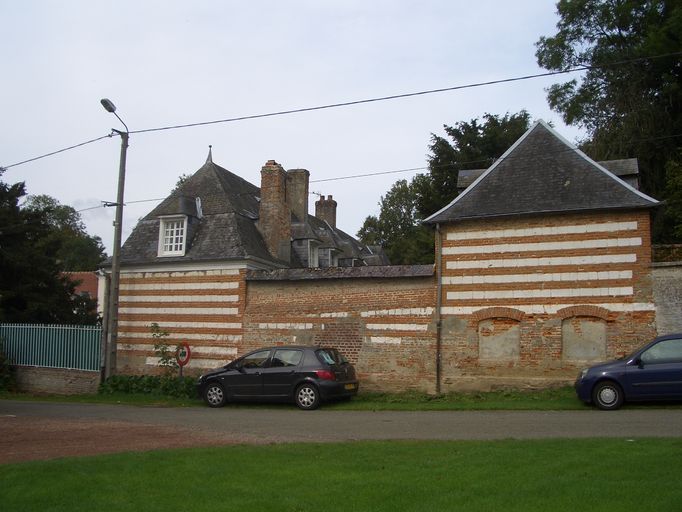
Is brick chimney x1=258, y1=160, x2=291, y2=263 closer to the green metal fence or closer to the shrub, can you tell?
the green metal fence

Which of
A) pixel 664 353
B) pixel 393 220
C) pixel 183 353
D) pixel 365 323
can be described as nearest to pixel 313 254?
pixel 183 353

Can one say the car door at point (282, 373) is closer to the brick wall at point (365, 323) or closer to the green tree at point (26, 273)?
the brick wall at point (365, 323)

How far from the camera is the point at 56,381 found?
860 inches

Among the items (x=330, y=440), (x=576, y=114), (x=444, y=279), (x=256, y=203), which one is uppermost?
(x=576, y=114)

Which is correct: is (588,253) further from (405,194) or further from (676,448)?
(405,194)

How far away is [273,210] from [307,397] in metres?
9.60

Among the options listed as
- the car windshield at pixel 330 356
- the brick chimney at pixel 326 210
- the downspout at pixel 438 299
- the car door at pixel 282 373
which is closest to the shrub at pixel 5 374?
the car door at pixel 282 373

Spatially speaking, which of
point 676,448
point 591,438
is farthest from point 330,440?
point 676,448

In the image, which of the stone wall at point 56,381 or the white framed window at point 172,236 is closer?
the stone wall at point 56,381

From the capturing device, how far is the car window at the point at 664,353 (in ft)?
43.0

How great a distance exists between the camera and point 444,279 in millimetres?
17547

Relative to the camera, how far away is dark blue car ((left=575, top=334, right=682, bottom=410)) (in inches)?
511

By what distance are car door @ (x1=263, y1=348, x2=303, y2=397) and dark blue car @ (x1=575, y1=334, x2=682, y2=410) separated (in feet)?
22.0

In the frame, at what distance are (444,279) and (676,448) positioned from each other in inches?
376
